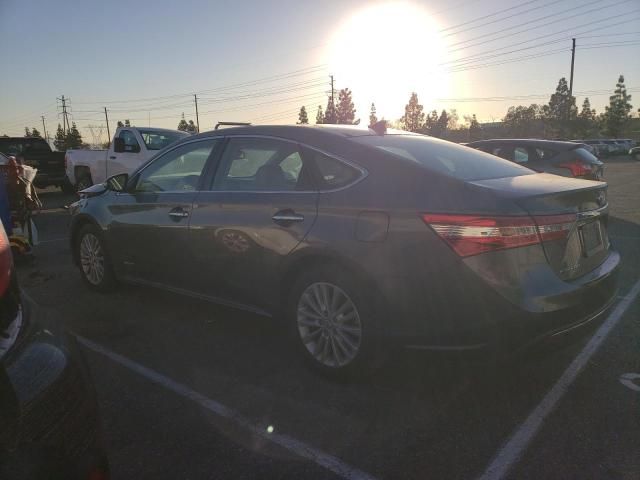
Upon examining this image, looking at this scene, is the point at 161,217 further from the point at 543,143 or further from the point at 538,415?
the point at 543,143

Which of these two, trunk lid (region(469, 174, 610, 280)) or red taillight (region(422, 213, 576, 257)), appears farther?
trunk lid (region(469, 174, 610, 280))

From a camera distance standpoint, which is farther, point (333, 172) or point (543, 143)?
point (543, 143)

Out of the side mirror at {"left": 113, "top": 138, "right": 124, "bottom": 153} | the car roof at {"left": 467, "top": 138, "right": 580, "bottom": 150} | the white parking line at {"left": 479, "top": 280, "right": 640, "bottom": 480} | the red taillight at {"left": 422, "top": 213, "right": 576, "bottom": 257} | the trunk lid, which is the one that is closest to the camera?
the white parking line at {"left": 479, "top": 280, "right": 640, "bottom": 480}

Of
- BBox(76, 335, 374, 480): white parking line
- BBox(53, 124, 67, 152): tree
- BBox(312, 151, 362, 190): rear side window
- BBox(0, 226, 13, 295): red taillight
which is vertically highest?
BBox(53, 124, 67, 152): tree

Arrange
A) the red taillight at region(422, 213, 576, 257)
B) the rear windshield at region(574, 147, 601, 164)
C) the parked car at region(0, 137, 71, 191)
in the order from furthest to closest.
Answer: the parked car at region(0, 137, 71, 191) < the rear windshield at region(574, 147, 601, 164) < the red taillight at region(422, 213, 576, 257)

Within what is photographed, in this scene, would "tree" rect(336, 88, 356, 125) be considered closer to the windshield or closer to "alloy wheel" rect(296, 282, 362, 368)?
the windshield

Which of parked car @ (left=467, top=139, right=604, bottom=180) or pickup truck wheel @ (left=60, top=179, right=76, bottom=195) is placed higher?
parked car @ (left=467, top=139, right=604, bottom=180)

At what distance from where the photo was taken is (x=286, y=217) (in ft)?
11.0

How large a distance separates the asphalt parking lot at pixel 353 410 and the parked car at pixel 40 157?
1400 centimetres

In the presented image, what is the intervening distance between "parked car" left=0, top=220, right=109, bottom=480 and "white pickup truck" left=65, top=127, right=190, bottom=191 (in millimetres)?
9877

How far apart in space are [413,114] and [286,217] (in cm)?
9270

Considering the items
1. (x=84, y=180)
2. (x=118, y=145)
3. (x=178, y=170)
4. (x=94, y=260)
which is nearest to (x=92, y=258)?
(x=94, y=260)

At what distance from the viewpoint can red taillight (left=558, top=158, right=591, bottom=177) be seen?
8.97 metres

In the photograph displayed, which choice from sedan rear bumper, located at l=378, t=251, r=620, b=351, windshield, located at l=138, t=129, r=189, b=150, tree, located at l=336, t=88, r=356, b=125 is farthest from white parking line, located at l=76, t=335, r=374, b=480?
tree, located at l=336, t=88, r=356, b=125
